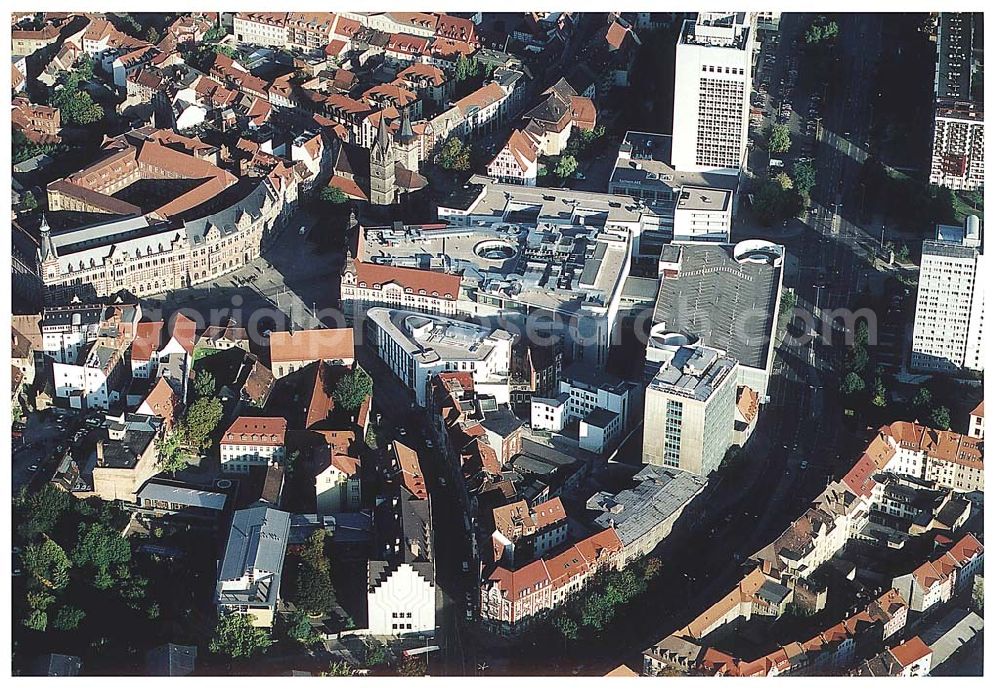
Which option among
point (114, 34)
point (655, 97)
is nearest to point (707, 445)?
point (655, 97)

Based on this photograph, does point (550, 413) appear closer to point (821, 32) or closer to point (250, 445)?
point (250, 445)

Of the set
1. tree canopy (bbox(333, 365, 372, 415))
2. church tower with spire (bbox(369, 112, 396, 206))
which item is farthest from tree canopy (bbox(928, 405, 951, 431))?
church tower with spire (bbox(369, 112, 396, 206))

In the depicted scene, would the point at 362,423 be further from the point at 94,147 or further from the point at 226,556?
the point at 94,147

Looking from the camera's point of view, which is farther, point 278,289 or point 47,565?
point 278,289

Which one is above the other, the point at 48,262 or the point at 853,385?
the point at 48,262

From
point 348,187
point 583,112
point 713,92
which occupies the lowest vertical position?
point 348,187

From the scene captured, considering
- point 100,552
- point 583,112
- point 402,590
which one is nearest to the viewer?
point 402,590

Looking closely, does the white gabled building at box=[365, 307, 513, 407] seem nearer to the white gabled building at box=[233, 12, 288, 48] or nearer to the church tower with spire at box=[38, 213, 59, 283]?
the church tower with spire at box=[38, 213, 59, 283]

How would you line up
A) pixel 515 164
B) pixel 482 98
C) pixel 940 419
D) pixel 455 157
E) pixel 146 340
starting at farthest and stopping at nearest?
pixel 482 98, pixel 455 157, pixel 515 164, pixel 146 340, pixel 940 419

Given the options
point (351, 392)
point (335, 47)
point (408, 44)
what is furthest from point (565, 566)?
point (335, 47)
